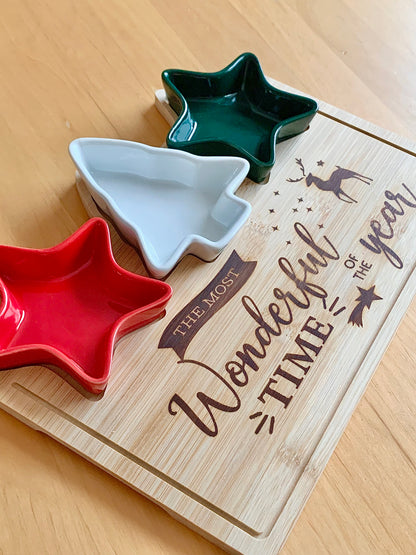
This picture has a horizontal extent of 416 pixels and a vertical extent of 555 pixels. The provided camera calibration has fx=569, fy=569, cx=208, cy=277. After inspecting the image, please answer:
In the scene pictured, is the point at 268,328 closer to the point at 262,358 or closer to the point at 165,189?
the point at 262,358

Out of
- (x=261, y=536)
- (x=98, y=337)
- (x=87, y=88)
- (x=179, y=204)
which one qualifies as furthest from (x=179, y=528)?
(x=87, y=88)

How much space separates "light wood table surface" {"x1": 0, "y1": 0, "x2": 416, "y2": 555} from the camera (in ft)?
1.58

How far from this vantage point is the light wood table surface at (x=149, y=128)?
0.48m

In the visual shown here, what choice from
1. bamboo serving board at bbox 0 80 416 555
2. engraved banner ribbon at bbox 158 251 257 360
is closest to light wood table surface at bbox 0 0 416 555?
bamboo serving board at bbox 0 80 416 555

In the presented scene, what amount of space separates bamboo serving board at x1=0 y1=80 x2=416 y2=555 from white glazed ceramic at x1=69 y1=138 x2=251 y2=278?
26 mm

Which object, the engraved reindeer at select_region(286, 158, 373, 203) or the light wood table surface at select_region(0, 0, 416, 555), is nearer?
the light wood table surface at select_region(0, 0, 416, 555)

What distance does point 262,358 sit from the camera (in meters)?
0.53

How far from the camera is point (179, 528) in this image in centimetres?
48

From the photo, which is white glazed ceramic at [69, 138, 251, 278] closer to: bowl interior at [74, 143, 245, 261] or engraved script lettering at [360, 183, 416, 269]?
bowl interior at [74, 143, 245, 261]

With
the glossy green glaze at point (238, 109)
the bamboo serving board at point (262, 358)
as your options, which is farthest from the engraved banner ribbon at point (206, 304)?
the glossy green glaze at point (238, 109)

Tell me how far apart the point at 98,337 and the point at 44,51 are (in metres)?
→ 0.41

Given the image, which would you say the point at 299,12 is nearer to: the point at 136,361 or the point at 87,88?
the point at 87,88

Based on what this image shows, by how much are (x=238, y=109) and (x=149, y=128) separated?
108mm

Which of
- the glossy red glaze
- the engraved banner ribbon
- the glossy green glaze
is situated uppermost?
the glossy green glaze
